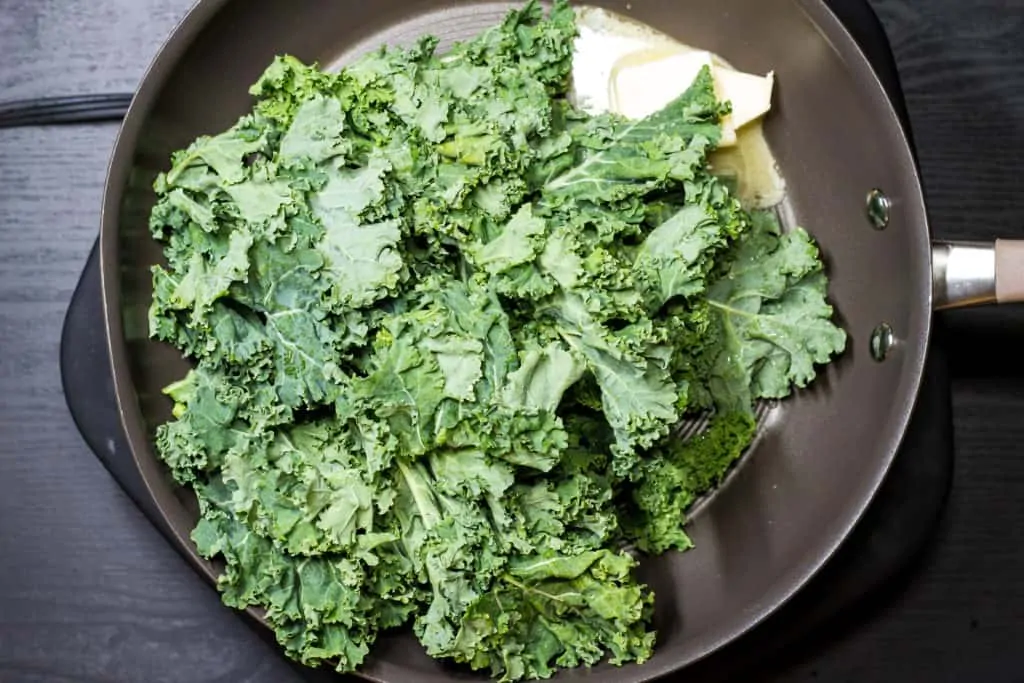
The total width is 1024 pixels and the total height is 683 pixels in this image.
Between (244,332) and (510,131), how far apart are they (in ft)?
1.90

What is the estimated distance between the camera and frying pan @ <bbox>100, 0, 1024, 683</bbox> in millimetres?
1746

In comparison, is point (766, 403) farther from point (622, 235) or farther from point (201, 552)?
point (201, 552)

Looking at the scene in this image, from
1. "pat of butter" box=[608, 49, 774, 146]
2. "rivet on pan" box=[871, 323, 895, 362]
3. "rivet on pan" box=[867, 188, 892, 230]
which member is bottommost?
"rivet on pan" box=[871, 323, 895, 362]

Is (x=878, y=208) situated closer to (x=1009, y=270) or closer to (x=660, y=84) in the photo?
(x=1009, y=270)

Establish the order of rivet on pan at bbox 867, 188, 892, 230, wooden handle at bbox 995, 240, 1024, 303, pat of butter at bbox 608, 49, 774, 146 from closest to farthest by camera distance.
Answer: wooden handle at bbox 995, 240, 1024, 303
rivet on pan at bbox 867, 188, 892, 230
pat of butter at bbox 608, 49, 774, 146

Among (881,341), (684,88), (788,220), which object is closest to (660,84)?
(684,88)

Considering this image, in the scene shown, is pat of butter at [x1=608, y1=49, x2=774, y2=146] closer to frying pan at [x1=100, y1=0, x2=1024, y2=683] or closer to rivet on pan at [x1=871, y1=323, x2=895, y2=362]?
frying pan at [x1=100, y1=0, x2=1024, y2=683]

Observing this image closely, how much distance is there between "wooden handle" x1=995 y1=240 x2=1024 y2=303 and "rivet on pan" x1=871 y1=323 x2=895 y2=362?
0.73 ft

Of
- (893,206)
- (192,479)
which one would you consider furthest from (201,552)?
(893,206)

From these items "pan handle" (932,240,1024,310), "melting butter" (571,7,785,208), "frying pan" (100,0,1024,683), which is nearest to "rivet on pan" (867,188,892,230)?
"frying pan" (100,0,1024,683)

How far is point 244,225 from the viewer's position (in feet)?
5.71

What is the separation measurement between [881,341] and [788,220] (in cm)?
36

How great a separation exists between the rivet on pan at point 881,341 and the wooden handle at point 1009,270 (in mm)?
224

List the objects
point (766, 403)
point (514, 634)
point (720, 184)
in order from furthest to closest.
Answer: point (766, 403) → point (720, 184) → point (514, 634)
